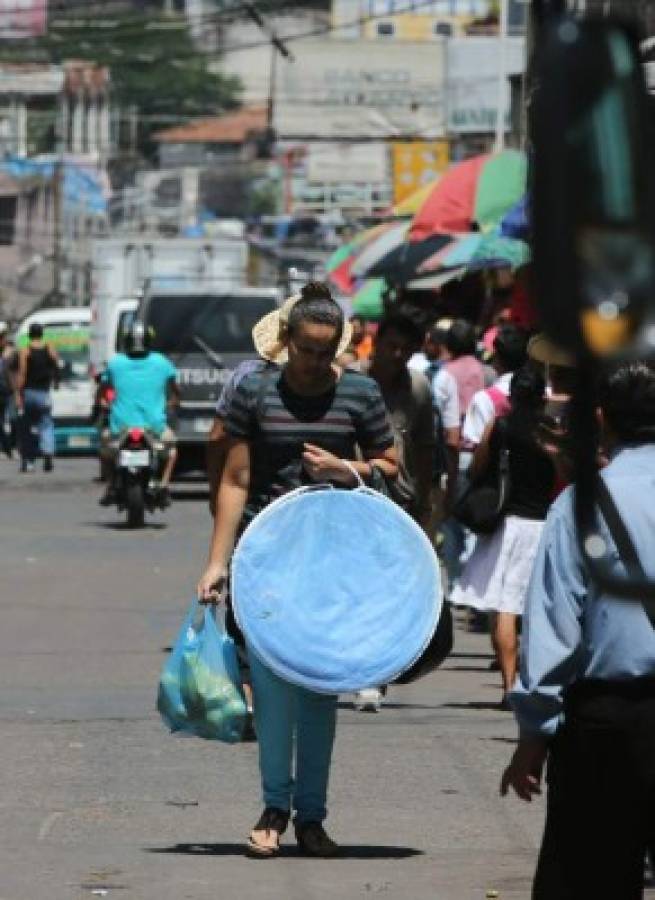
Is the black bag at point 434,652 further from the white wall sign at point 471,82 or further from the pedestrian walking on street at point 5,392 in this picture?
the white wall sign at point 471,82

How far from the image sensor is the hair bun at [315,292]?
29.8ft

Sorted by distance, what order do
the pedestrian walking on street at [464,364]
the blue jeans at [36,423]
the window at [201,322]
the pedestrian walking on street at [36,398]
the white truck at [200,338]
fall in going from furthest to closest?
the blue jeans at [36,423], the pedestrian walking on street at [36,398], the window at [201,322], the white truck at [200,338], the pedestrian walking on street at [464,364]

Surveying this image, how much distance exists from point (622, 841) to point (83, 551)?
54.1ft

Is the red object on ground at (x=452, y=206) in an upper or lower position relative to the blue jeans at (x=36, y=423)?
upper

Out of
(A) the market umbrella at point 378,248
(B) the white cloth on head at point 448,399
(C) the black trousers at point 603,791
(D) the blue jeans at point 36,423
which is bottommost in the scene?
(D) the blue jeans at point 36,423

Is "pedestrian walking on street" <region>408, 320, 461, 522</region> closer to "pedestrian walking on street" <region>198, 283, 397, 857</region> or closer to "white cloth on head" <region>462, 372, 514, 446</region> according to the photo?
"white cloth on head" <region>462, 372, 514, 446</region>

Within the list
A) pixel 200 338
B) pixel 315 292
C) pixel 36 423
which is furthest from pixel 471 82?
pixel 315 292

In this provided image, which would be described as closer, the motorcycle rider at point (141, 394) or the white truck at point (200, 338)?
the motorcycle rider at point (141, 394)

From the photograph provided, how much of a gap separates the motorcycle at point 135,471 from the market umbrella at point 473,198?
125 inches

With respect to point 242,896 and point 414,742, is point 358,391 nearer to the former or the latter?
point 242,896

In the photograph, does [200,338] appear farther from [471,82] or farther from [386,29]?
[386,29]

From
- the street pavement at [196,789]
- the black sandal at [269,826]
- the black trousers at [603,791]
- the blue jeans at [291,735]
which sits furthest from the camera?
the black sandal at [269,826]

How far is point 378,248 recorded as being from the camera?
106ft

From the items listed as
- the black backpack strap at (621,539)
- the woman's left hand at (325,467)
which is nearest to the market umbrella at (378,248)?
the woman's left hand at (325,467)
